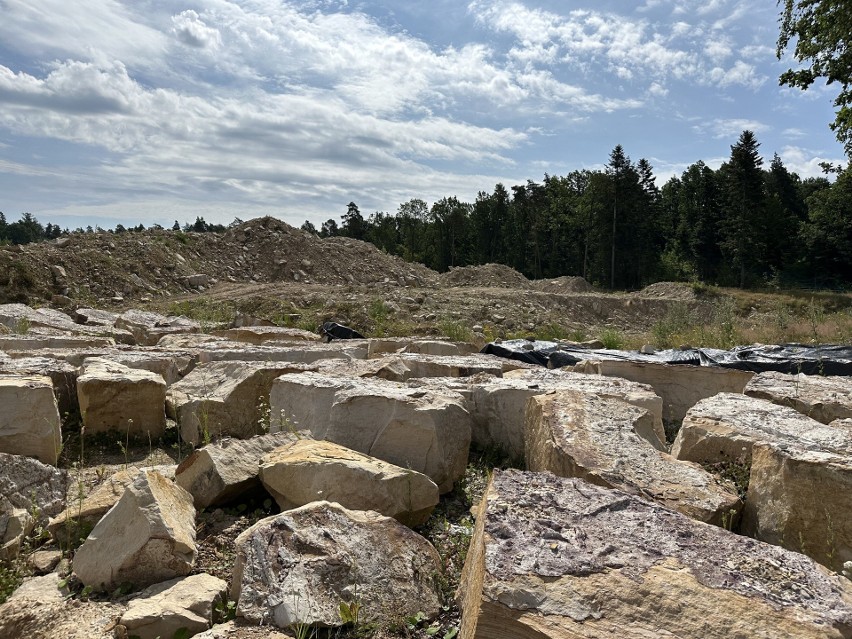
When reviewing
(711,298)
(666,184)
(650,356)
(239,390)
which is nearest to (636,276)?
(711,298)

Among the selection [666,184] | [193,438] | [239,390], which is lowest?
[193,438]

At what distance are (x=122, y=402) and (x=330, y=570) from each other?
10.1 feet

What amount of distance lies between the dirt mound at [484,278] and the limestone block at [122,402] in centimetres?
2169

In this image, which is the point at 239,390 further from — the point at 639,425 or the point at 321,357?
the point at 639,425

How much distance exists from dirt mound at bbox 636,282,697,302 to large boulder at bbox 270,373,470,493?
23.3m

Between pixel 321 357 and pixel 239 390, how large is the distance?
207 centimetres

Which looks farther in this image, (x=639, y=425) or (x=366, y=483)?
(x=639, y=425)

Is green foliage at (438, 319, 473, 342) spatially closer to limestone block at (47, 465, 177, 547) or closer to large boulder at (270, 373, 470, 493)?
large boulder at (270, 373, 470, 493)

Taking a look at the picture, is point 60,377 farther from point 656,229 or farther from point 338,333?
point 656,229

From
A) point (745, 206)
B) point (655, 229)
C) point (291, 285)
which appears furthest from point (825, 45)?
point (655, 229)

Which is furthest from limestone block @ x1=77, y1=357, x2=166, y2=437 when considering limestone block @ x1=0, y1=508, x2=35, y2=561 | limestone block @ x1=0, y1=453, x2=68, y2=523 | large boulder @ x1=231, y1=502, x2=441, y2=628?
large boulder @ x1=231, y1=502, x2=441, y2=628

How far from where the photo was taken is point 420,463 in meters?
3.55

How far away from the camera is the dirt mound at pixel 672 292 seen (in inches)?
1000

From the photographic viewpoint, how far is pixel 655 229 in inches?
1647
